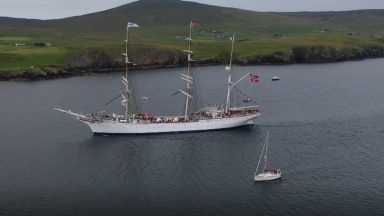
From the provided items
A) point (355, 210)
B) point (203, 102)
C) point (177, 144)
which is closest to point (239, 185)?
point (355, 210)

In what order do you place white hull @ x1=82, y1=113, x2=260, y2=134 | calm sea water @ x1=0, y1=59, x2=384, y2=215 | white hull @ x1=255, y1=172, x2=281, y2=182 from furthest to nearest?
white hull @ x1=82, y1=113, x2=260, y2=134 < white hull @ x1=255, y1=172, x2=281, y2=182 < calm sea water @ x1=0, y1=59, x2=384, y2=215

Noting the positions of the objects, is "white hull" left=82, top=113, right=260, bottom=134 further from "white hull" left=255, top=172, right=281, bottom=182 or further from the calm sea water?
"white hull" left=255, top=172, right=281, bottom=182

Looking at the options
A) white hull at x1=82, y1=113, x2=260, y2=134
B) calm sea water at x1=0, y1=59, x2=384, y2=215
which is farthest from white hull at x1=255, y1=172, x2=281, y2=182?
white hull at x1=82, y1=113, x2=260, y2=134

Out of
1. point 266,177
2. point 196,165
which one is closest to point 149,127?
point 196,165

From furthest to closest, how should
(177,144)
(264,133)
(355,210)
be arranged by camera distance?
(264,133)
(177,144)
(355,210)

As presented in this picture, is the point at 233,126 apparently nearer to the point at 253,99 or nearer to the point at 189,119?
the point at 189,119

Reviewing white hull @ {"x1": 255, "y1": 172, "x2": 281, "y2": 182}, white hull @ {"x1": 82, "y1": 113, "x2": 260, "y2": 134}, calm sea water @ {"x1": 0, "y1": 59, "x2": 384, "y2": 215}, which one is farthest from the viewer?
white hull @ {"x1": 82, "y1": 113, "x2": 260, "y2": 134}

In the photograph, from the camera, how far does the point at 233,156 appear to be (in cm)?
11056

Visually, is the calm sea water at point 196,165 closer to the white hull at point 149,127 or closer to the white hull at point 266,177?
the white hull at point 266,177

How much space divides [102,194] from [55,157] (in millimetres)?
23867

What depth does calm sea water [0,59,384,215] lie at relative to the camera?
283ft

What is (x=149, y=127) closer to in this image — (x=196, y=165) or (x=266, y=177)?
(x=196, y=165)

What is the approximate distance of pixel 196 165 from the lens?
105312mm

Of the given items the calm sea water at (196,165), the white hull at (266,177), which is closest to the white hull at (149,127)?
the calm sea water at (196,165)
